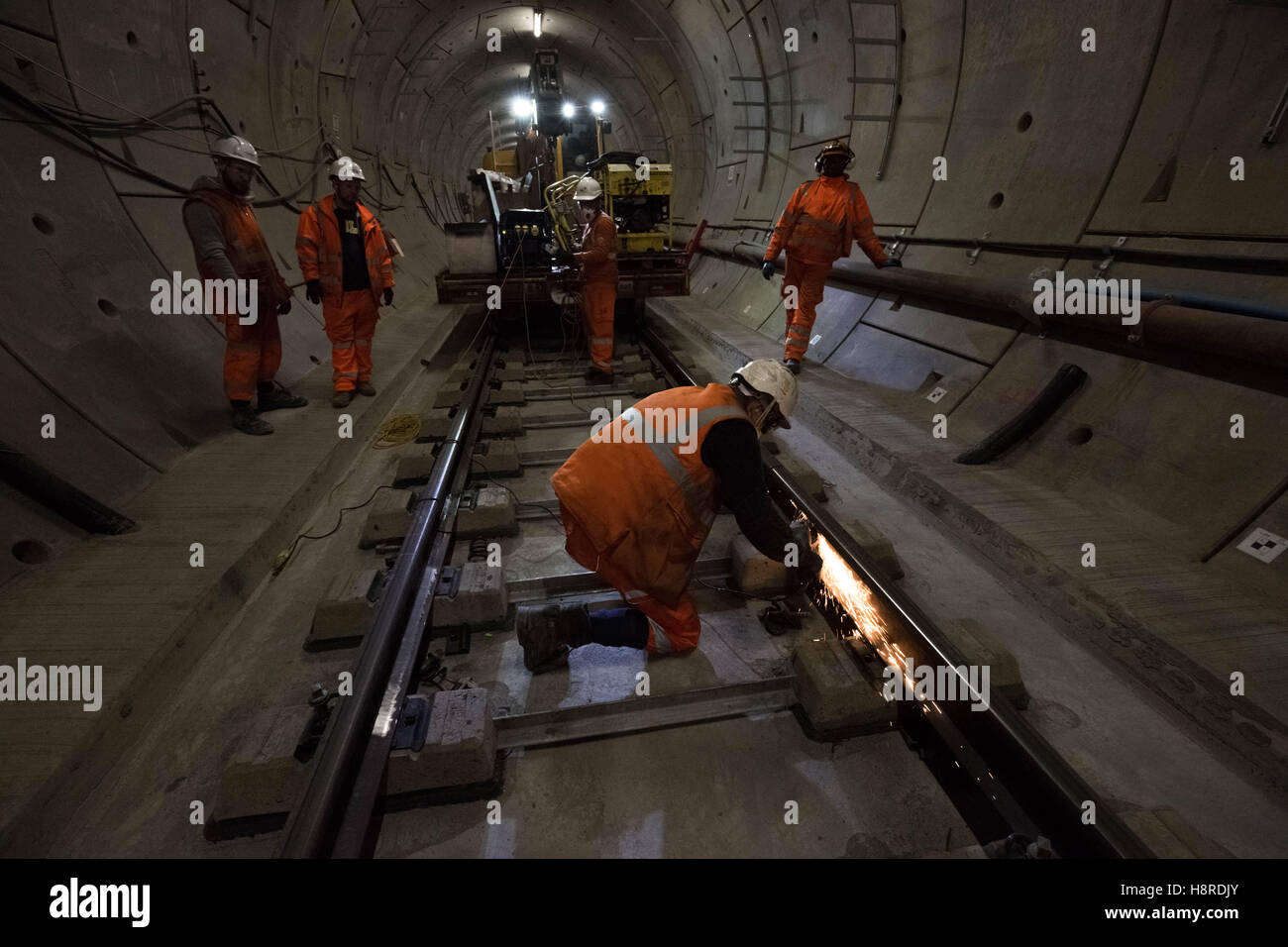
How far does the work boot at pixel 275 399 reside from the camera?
507 centimetres

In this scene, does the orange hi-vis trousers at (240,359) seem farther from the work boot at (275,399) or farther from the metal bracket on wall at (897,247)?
the metal bracket on wall at (897,247)

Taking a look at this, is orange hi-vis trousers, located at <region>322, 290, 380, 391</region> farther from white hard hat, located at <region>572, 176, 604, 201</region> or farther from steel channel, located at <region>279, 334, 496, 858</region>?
steel channel, located at <region>279, 334, 496, 858</region>

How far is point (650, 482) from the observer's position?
2361 mm

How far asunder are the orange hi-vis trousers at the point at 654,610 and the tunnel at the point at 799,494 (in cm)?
10

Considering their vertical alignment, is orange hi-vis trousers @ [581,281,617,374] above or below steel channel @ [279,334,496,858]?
above

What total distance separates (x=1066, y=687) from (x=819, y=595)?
3.48 ft

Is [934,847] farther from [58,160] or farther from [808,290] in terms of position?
[58,160]

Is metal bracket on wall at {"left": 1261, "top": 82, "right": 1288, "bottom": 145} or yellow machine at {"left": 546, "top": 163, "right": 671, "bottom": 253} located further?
yellow machine at {"left": 546, "top": 163, "right": 671, "bottom": 253}

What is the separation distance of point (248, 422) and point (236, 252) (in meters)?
1.37

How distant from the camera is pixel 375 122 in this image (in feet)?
44.9

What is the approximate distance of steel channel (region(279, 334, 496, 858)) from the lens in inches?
64.6

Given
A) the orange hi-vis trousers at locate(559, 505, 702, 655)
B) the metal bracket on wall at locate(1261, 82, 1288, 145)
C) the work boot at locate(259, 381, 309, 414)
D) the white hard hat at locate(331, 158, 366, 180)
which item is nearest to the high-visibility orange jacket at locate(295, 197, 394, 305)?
the white hard hat at locate(331, 158, 366, 180)

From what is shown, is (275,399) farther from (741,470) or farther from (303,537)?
(741,470)

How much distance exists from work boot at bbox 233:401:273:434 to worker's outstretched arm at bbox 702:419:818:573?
390cm
